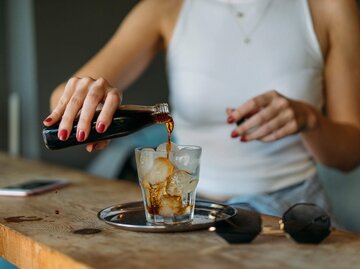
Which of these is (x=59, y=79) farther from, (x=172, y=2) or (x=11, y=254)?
(x=11, y=254)

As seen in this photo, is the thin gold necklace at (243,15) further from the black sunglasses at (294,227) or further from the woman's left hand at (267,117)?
the black sunglasses at (294,227)

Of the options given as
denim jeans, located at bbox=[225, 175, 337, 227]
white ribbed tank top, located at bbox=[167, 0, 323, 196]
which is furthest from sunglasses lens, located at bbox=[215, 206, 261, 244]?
white ribbed tank top, located at bbox=[167, 0, 323, 196]

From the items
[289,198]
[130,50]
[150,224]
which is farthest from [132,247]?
[130,50]

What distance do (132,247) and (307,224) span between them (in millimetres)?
220

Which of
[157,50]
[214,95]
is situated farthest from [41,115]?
[214,95]

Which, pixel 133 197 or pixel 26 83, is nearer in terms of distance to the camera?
pixel 133 197

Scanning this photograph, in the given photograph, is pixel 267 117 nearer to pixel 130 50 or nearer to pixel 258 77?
pixel 258 77

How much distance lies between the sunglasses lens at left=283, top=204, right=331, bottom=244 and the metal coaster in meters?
0.09

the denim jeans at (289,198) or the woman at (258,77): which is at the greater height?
the woman at (258,77)

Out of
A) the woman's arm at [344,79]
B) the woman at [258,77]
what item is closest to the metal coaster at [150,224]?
the woman at [258,77]

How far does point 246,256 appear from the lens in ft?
2.29

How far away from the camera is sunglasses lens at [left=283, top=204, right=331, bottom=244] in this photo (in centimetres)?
75

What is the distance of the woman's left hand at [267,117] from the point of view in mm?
1046

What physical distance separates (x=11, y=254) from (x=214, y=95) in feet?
2.26
